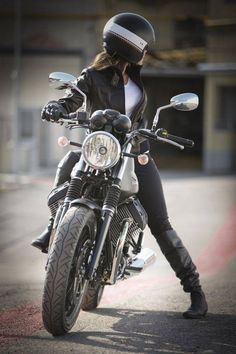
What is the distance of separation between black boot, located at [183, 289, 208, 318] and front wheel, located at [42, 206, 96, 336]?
3.08ft

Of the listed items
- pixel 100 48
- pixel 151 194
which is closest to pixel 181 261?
pixel 151 194

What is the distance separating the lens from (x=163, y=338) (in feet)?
16.5

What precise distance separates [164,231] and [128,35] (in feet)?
4.34

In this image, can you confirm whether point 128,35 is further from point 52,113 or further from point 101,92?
point 52,113

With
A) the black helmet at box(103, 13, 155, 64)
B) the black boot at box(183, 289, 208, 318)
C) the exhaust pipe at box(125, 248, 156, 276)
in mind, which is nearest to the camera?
the black helmet at box(103, 13, 155, 64)

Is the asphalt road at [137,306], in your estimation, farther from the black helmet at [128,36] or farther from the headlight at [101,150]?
the black helmet at [128,36]

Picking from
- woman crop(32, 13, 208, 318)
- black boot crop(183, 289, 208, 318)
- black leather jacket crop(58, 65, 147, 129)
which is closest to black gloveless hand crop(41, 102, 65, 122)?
woman crop(32, 13, 208, 318)

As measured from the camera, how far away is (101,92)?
5.46 meters

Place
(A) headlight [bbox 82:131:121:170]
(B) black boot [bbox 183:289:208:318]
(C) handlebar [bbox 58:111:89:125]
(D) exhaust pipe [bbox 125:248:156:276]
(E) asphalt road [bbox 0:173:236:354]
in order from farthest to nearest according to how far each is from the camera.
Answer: (B) black boot [bbox 183:289:208:318] < (D) exhaust pipe [bbox 125:248:156:276] < (C) handlebar [bbox 58:111:89:125] < (A) headlight [bbox 82:131:121:170] < (E) asphalt road [bbox 0:173:236:354]

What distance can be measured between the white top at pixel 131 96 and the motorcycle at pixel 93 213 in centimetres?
26

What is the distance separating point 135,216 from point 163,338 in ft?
2.56

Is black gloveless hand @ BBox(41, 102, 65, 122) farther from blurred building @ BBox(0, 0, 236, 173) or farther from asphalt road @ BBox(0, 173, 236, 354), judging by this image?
blurred building @ BBox(0, 0, 236, 173)

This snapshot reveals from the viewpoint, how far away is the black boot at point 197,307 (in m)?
5.63

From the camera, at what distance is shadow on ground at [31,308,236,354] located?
4793mm
